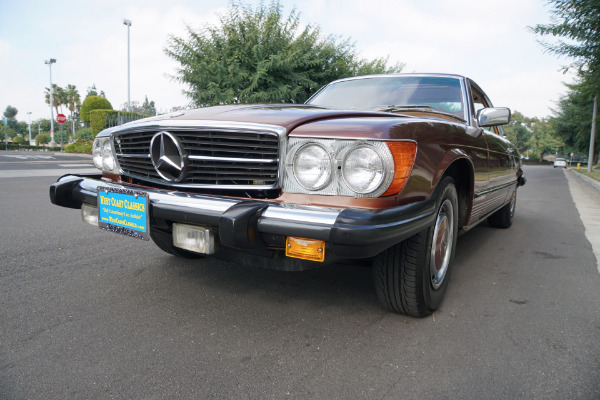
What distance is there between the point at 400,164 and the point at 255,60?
14521mm

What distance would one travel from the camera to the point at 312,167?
6.15ft

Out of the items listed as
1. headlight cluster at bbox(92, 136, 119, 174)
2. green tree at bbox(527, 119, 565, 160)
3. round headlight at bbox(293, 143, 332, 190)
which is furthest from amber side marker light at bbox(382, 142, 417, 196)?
green tree at bbox(527, 119, 565, 160)

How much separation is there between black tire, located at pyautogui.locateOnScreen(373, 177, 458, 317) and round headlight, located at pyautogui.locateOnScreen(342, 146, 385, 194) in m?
0.45

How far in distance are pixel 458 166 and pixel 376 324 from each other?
1157 millimetres

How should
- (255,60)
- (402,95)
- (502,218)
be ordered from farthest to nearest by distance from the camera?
(255,60), (502,218), (402,95)

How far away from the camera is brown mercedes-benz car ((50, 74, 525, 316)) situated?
5.73 feet

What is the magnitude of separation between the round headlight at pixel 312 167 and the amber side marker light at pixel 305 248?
26cm

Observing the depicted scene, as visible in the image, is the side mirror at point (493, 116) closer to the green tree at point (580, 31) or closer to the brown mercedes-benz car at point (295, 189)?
the brown mercedes-benz car at point (295, 189)

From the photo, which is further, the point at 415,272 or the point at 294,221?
the point at 415,272

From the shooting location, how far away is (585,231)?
16.5ft

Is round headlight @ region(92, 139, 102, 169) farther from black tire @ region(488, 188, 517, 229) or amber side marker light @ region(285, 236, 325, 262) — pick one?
black tire @ region(488, 188, 517, 229)

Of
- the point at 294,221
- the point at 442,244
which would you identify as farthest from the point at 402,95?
the point at 294,221

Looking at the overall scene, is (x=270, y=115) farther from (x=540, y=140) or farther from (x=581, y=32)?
(x=540, y=140)

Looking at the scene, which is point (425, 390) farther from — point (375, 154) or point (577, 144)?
point (577, 144)
